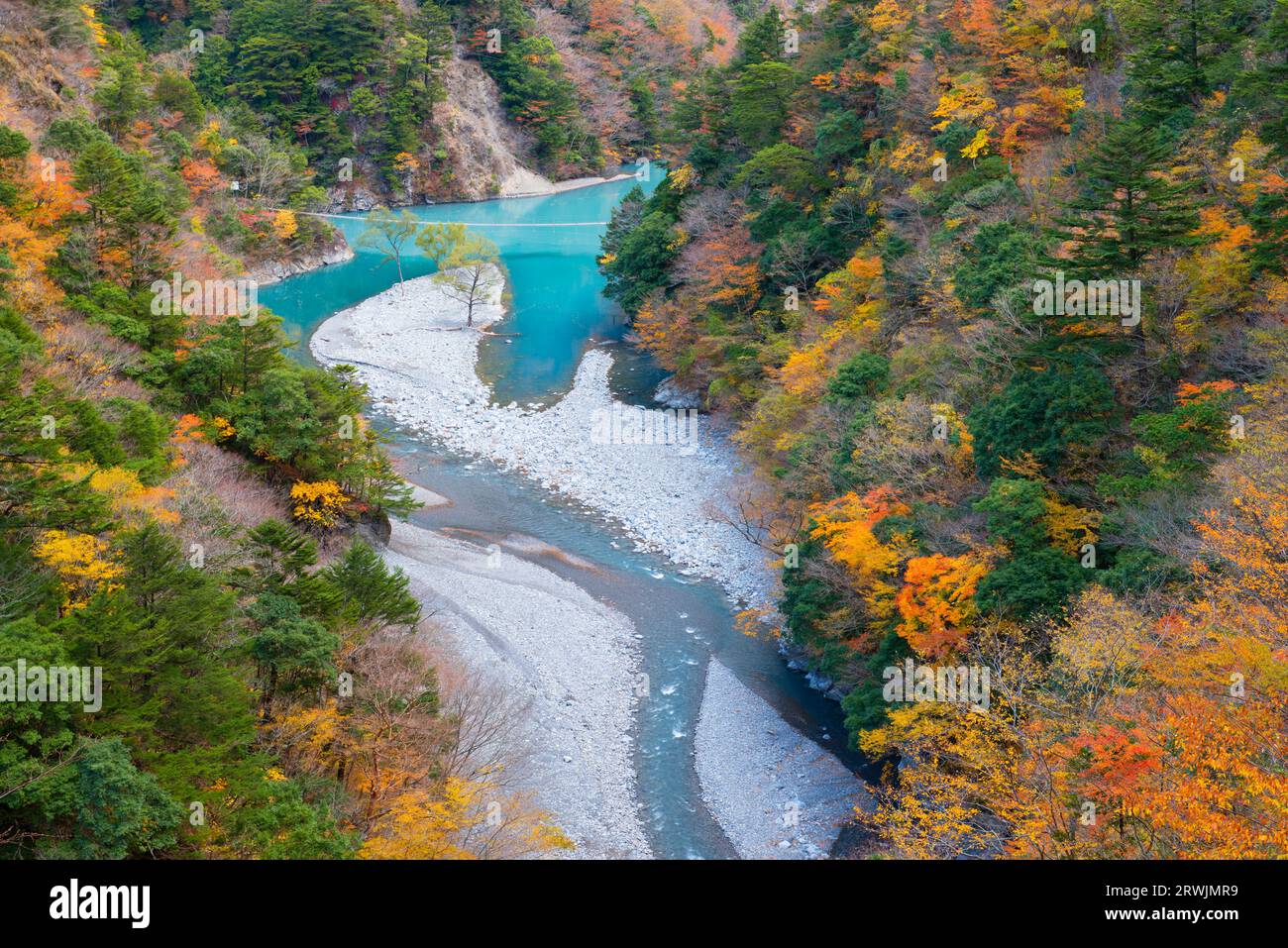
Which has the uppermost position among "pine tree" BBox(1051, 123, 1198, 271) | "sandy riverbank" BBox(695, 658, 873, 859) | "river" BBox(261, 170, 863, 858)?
"pine tree" BBox(1051, 123, 1198, 271)

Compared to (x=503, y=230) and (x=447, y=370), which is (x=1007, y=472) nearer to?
(x=447, y=370)

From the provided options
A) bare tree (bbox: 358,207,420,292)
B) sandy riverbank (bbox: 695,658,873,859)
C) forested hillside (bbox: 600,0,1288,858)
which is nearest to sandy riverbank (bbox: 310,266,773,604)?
forested hillside (bbox: 600,0,1288,858)

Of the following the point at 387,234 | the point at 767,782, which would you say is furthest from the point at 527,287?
the point at 767,782

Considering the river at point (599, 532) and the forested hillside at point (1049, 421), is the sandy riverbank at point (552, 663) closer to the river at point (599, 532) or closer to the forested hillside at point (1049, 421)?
the river at point (599, 532)

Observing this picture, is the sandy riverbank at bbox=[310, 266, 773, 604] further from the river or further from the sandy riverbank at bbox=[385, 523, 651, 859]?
the sandy riverbank at bbox=[385, 523, 651, 859]

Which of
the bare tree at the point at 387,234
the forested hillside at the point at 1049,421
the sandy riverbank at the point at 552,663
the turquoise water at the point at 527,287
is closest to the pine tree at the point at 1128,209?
the forested hillside at the point at 1049,421

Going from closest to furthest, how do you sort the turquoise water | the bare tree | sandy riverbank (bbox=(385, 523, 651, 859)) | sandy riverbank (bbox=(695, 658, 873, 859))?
1. sandy riverbank (bbox=(695, 658, 873, 859))
2. sandy riverbank (bbox=(385, 523, 651, 859))
3. the turquoise water
4. the bare tree

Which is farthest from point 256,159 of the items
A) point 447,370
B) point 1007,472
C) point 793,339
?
point 1007,472
